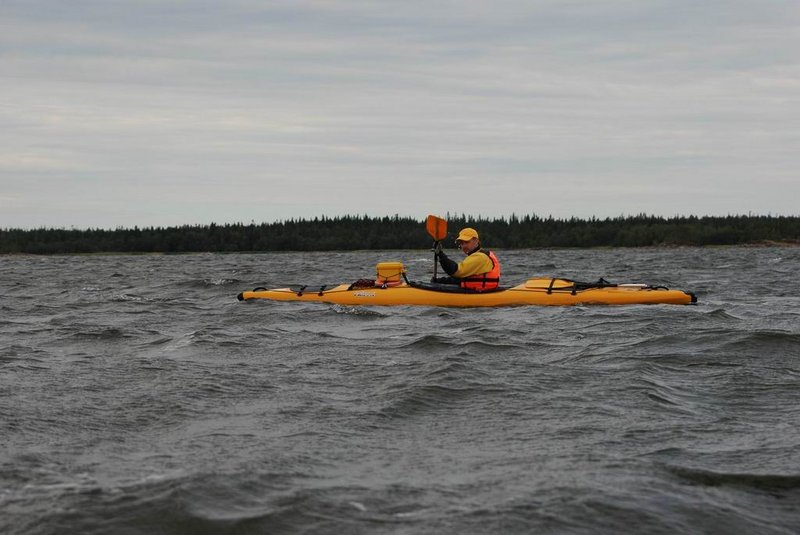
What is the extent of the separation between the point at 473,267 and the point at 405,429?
875cm

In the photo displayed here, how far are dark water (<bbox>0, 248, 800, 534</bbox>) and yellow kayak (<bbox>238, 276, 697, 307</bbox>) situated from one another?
2.14 metres

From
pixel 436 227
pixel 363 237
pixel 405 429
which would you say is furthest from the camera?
pixel 363 237

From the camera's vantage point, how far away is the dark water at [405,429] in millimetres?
5383

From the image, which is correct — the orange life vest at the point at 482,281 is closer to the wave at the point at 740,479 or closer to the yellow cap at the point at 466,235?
the yellow cap at the point at 466,235

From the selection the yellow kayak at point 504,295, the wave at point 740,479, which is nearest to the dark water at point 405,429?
the wave at point 740,479

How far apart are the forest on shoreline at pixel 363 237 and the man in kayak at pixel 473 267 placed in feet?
217

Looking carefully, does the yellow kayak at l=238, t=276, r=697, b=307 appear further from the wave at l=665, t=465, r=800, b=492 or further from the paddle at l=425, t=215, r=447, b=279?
the wave at l=665, t=465, r=800, b=492

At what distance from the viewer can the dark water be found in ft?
17.7

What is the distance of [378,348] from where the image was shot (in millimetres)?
11586

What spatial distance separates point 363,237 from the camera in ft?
311

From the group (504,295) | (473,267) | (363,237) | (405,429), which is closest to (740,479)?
(405,429)

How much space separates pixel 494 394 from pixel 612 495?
2.94m

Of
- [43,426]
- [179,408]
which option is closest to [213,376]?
[179,408]

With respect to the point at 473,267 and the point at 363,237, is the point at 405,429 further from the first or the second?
the point at 363,237
